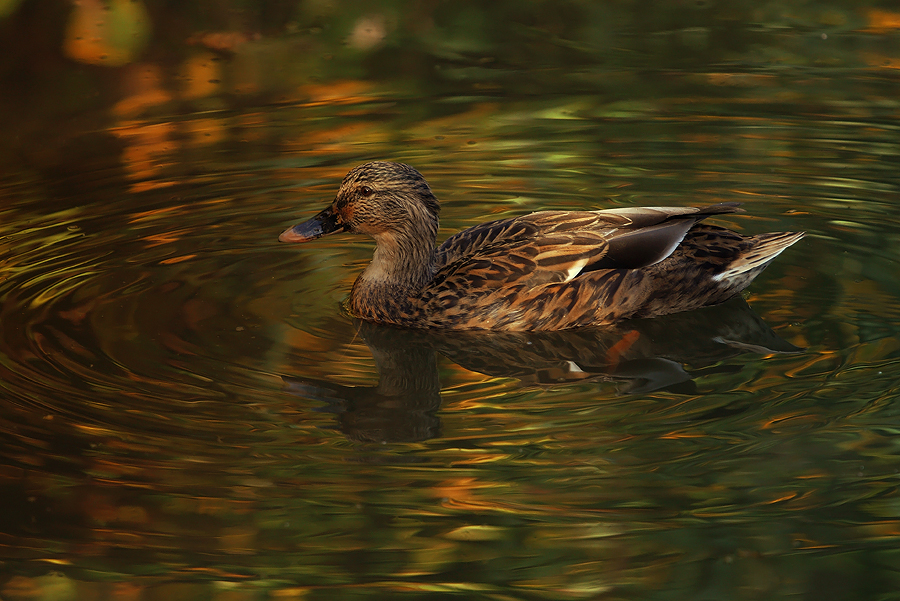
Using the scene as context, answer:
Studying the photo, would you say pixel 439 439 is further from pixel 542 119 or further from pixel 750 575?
pixel 542 119

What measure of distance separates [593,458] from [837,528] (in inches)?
43.3

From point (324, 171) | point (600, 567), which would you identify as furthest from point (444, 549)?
point (324, 171)

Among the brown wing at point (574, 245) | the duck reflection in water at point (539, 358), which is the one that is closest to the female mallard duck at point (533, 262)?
the brown wing at point (574, 245)

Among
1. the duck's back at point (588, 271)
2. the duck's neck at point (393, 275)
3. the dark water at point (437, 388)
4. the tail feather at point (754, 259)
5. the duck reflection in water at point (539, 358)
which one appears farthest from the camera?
the duck's neck at point (393, 275)

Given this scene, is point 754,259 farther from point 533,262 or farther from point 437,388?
point 437,388

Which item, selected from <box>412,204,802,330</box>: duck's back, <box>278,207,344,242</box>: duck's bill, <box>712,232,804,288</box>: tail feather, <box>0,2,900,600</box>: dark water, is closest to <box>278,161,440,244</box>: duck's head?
<box>278,207,344,242</box>: duck's bill

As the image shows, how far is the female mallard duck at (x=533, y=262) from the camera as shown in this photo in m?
7.09

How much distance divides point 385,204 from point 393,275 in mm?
451

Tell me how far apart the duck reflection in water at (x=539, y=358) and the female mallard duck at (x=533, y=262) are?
108mm

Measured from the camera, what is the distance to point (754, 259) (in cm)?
720

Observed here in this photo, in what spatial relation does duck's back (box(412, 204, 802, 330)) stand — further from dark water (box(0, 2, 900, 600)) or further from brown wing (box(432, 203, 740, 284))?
dark water (box(0, 2, 900, 600))

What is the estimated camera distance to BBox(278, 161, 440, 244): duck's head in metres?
7.39

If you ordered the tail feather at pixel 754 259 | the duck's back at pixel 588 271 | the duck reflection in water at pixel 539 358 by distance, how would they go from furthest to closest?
the tail feather at pixel 754 259 → the duck's back at pixel 588 271 → the duck reflection in water at pixel 539 358

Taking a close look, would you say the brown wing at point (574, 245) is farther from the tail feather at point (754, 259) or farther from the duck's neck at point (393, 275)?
the tail feather at point (754, 259)
